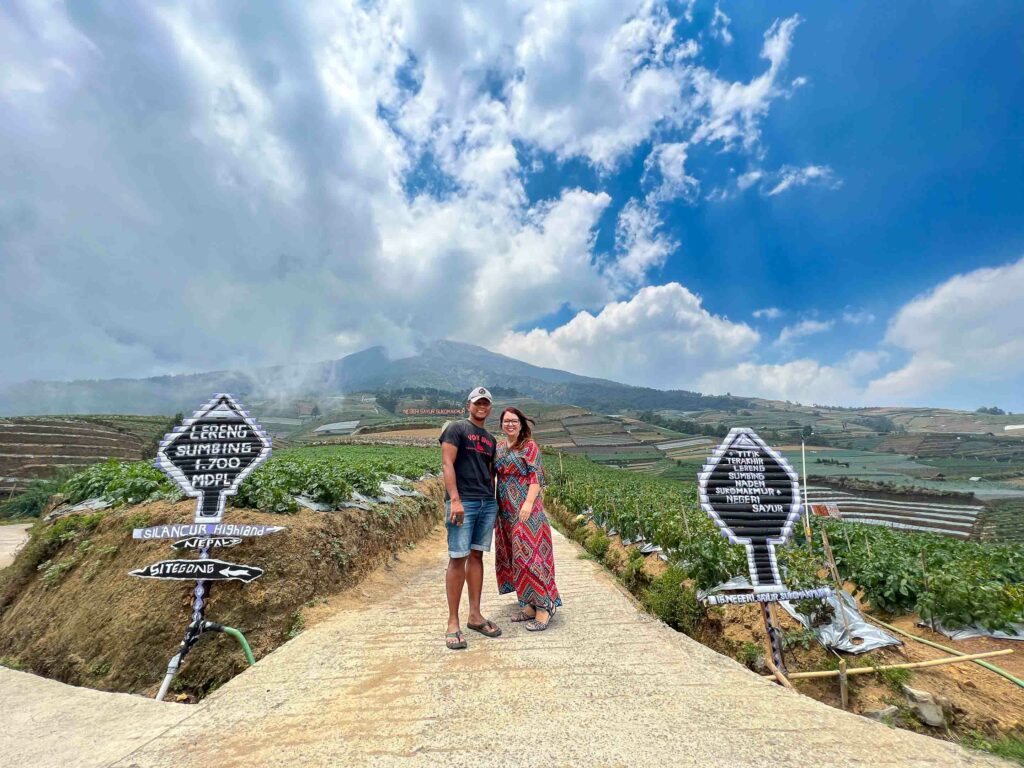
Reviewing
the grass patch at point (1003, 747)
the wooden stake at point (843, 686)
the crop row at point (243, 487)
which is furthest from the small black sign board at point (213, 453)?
the grass patch at point (1003, 747)

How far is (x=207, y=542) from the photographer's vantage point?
13.3 feet

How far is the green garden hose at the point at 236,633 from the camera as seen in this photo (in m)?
3.64

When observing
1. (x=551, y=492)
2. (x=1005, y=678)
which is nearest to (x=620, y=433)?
(x=551, y=492)

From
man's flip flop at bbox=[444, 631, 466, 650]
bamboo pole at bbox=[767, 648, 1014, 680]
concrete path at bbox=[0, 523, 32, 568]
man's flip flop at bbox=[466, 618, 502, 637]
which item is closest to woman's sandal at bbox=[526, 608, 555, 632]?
man's flip flop at bbox=[466, 618, 502, 637]

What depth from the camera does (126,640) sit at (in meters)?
3.97

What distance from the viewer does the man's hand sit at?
3.67 metres

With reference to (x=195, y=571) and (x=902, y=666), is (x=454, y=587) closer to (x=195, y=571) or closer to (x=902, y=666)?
(x=195, y=571)

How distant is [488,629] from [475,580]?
1.54 ft

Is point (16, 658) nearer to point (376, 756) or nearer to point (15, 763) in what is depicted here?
point (15, 763)

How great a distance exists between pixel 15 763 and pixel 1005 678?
6794 mm

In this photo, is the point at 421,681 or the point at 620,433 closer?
the point at 421,681

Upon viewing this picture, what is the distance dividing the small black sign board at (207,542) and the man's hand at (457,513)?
7.33 ft

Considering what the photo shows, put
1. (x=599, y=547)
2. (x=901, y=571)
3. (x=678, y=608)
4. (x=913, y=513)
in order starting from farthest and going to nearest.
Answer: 1. (x=913, y=513)
2. (x=599, y=547)
3. (x=678, y=608)
4. (x=901, y=571)

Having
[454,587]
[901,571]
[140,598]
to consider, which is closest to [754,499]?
[901,571]
